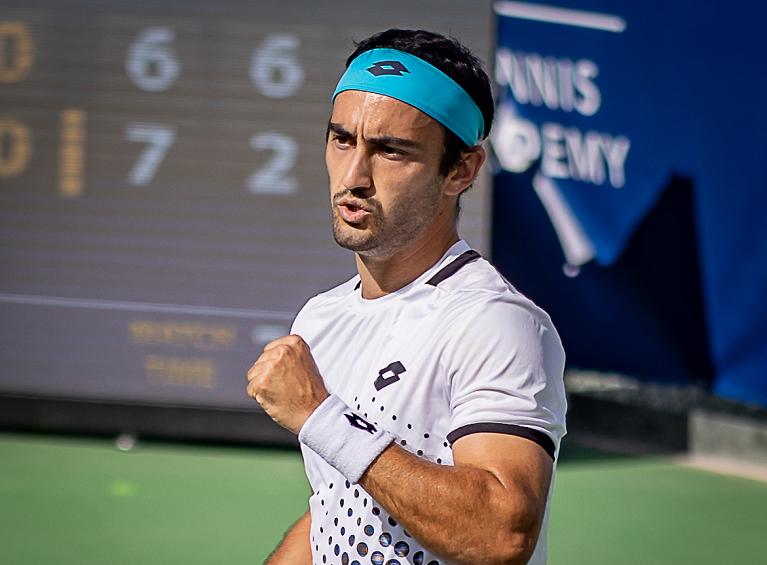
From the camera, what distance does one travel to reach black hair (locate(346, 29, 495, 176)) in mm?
2297

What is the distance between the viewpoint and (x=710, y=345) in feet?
23.4

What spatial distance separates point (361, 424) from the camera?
2.08 meters

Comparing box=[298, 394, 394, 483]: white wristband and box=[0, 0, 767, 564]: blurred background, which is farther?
box=[0, 0, 767, 564]: blurred background

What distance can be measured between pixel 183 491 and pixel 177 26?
8.26ft

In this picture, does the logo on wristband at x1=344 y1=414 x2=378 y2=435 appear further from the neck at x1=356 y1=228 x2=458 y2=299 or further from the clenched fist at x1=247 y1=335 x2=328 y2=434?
the neck at x1=356 y1=228 x2=458 y2=299

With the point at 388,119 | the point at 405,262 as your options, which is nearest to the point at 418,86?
the point at 388,119

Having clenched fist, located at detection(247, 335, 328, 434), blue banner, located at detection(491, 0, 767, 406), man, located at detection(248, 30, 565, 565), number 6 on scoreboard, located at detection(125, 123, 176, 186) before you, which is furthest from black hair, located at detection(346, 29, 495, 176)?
number 6 on scoreboard, located at detection(125, 123, 176, 186)

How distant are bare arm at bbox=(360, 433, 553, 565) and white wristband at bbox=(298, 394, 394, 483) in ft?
0.07

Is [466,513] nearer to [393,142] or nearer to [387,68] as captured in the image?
[393,142]

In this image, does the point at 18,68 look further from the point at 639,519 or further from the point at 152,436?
the point at 639,519

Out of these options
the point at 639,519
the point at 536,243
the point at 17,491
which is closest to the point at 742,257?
the point at 536,243

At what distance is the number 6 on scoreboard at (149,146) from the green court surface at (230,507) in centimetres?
151

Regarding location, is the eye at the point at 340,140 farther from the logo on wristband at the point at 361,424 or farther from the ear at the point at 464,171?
the logo on wristband at the point at 361,424

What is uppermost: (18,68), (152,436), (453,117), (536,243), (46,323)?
(453,117)
